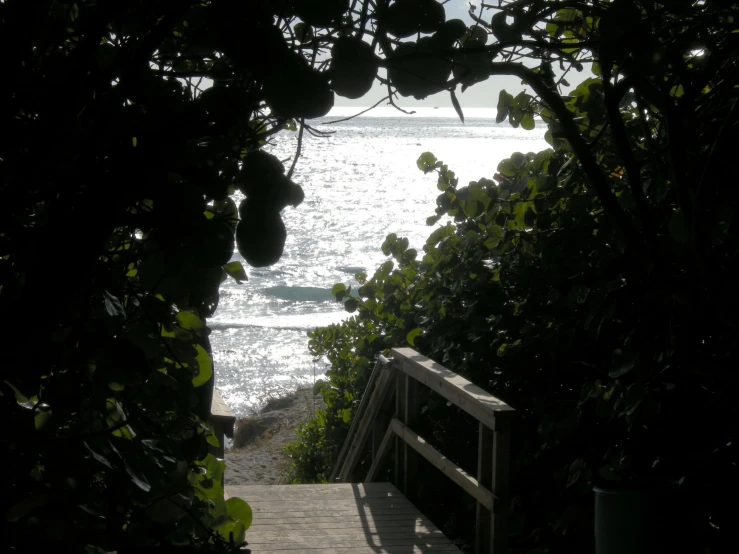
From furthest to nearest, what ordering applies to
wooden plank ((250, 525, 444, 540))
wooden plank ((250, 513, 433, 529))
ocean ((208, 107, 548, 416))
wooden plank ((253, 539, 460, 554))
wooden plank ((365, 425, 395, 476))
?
ocean ((208, 107, 548, 416)), wooden plank ((365, 425, 395, 476)), wooden plank ((250, 513, 433, 529)), wooden plank ((250, 525, 444, 540)), wooden plank ((253, 539, 460, 554))

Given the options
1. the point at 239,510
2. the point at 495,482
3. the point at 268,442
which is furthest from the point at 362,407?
the point at 268,442

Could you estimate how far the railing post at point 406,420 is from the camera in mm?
4258

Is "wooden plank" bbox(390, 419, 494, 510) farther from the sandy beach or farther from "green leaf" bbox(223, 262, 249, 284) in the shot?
the sandy beach

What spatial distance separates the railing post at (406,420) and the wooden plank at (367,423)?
0.33 ft

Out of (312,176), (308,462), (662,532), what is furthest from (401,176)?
(662,532)

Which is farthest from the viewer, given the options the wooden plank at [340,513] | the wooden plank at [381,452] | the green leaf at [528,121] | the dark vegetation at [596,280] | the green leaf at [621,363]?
the wooden plank at [381,452]

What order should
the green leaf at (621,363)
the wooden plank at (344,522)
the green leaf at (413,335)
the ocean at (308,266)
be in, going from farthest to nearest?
the ocean at (308,266)
the green leaf at (413,335)
the wooden plank at (344,522)
the green leaf at (621,363)

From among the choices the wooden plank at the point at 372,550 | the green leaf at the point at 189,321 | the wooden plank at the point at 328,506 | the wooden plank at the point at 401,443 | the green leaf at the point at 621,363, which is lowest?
the wooden plank at the point at 328,506

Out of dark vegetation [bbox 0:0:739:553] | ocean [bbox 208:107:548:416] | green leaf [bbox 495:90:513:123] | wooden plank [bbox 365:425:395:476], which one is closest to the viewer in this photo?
dark vegetation [bbox 0:0:739:553]

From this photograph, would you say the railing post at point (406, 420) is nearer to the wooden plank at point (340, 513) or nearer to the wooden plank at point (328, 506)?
the wooden plank at point (328, 506)

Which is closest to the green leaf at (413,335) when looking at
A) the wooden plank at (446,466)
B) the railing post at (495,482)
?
the wooden plank at (446,466)

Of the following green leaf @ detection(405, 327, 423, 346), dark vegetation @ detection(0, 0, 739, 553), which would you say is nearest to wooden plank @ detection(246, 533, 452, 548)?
green leaf @ detection(405, 327, 423, 346)

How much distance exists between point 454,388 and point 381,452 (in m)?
1.44

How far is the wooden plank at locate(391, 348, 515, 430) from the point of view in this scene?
3.08 m
